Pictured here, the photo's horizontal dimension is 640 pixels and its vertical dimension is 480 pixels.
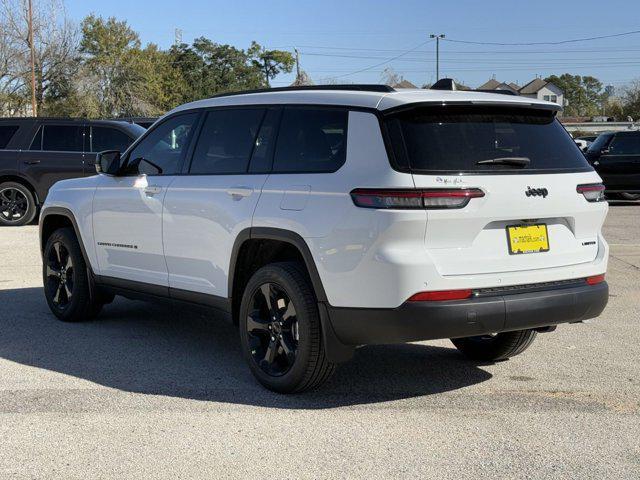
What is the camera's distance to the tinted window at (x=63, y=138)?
1562 cm

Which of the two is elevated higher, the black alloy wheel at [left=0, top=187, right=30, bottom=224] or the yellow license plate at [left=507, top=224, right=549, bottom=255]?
the yellow license plate at [left=507, top=224, right=549, bottom=255]

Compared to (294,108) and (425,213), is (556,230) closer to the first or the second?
(425,213)

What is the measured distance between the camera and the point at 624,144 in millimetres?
19875

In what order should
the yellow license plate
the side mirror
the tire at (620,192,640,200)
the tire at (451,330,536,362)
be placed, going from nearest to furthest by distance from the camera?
the yellow license plate < the tire at (451,330,536,362) < the side mirror < the tire at (620,192,640,200)

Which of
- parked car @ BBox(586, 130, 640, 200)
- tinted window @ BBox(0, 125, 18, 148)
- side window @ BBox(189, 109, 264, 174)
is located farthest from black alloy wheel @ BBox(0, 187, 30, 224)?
parked car @ BBox(586, 130, 640, 200)

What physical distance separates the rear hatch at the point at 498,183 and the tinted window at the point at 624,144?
1560 cm

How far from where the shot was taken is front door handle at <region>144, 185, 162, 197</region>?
6.23 metres

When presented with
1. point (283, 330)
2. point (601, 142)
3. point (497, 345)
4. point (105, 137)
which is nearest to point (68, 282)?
point (283, 330)

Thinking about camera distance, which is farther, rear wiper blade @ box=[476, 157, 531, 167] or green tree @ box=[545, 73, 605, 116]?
green tree @ box=[545, 73, 605, 116]

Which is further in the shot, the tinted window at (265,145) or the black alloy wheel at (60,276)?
the black alloy wheel at (60,276)

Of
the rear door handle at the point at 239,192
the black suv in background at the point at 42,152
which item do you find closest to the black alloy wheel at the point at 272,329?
the rear door handle at the point at 239,192

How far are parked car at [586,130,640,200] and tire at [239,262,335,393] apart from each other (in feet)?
52.4

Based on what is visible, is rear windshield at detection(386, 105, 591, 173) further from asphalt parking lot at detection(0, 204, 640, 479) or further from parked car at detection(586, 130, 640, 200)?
parked car at detection(586, 130, 640, 200)

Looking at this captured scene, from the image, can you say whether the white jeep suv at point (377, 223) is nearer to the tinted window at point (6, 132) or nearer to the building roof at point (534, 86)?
the tinted window at point (6, 132)
